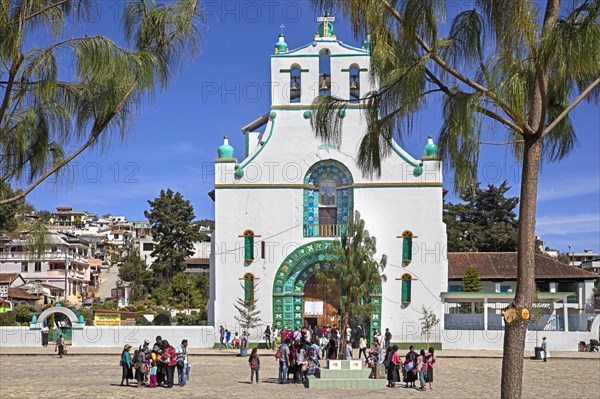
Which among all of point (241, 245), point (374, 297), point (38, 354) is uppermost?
point (241, 245)

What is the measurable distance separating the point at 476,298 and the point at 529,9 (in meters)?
29.9

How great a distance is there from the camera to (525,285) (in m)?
8.64

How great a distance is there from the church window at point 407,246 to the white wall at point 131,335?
9.32 m

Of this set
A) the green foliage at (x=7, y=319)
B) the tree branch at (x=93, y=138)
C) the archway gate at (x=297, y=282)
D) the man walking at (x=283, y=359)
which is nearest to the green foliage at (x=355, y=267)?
the archway gate at (x=297, y=282)

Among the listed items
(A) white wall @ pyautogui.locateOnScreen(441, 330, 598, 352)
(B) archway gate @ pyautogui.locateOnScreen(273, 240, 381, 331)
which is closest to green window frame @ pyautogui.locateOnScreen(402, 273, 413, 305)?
(B) archway gate @ pyautogui.locateOnScreen(273, 240, 381, 331)

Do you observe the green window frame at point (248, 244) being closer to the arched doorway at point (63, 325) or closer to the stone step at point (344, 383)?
the arched doorway at point (63, 325)

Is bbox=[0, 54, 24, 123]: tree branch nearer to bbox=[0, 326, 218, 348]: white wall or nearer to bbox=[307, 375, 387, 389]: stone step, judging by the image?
bbox=[307, 375, 387, 389]: stone step

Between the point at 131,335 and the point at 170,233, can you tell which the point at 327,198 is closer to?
the point at 131,335

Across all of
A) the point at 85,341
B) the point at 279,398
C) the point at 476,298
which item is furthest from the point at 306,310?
the point at 279,398

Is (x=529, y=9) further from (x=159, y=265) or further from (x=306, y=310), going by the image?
(x=159, y=265)

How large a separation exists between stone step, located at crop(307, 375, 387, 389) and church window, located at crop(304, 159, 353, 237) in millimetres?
15873

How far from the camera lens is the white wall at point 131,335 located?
3578cm

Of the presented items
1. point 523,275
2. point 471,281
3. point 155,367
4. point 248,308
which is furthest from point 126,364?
point 471,281

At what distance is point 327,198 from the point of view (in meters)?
37.4
